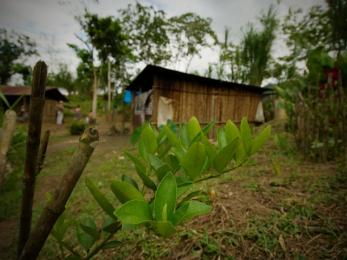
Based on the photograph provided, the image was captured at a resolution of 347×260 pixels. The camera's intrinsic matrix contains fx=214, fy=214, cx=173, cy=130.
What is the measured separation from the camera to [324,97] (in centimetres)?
274

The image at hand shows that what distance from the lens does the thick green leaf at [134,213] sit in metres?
0.28

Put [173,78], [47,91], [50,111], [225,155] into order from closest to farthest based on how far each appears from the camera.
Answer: [225,155] < [173,78] < [47,91] < [50,111]

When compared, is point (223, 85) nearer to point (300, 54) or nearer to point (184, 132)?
point (300, 54)

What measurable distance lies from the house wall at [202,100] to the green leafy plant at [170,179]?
628 cm

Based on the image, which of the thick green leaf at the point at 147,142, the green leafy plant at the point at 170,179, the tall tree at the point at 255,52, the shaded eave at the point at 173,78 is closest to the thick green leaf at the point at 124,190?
the green leafy plant at the point at 170,179

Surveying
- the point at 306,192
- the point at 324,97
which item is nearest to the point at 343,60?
the point at 324,97

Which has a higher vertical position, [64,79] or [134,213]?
[64,79]

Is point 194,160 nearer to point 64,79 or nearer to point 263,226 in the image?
point 263,226

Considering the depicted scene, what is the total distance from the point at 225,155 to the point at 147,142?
0.16 m

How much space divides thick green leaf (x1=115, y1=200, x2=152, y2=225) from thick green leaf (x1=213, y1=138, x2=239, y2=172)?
0.51 ft

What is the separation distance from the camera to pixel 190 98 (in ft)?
24.7

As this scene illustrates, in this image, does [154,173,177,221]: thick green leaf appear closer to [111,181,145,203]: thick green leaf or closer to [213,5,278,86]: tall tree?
[111,181,145,203]: thick green leaf

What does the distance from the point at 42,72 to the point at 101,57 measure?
1525cm

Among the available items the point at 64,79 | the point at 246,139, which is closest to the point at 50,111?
the point at 64,79
